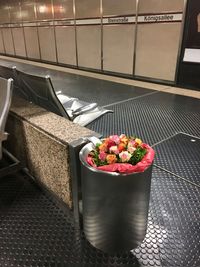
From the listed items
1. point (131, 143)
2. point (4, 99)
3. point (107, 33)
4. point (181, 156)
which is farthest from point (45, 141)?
point (107, 33)

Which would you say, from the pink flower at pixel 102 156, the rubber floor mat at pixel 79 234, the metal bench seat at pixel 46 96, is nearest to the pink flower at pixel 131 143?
the pink flower at pixel 102 156

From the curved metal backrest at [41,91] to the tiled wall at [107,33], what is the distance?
120 inches

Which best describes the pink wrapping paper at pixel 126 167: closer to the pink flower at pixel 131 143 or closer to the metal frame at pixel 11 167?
the pink flower at pixel 131 143

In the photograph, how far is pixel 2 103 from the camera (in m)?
1.55

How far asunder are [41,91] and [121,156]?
1.07 meters

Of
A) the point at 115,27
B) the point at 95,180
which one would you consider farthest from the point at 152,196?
the point at 115,27

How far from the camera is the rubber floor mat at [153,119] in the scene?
2499 mm

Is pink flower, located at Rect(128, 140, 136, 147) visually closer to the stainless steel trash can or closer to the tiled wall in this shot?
the stainless steel trash can

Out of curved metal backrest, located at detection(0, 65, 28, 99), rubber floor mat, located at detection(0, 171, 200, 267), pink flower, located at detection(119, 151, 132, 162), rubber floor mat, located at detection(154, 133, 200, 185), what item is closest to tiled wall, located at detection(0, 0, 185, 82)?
rubber floor mat, located at detection(154, 133, 200, 185)

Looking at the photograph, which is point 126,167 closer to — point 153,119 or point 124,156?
point 124,156

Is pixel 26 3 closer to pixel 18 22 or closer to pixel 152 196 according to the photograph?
pixel 18 22

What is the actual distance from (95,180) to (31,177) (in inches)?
36.8

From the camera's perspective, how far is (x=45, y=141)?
1.36 m

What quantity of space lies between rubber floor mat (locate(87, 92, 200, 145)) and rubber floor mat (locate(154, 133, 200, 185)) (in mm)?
128
